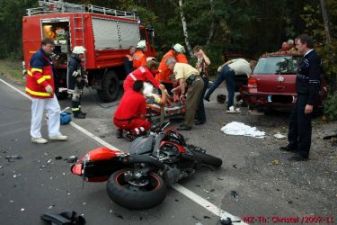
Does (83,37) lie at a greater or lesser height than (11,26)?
lesser

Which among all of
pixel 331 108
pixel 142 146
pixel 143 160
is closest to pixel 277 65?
pixel 331 108

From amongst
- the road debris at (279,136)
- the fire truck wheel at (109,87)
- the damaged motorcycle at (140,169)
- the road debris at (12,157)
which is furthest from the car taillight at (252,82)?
the road debris at (12,157)

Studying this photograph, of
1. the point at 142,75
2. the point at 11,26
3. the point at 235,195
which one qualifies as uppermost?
the point at 11,26

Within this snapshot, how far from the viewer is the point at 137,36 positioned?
16078 mm

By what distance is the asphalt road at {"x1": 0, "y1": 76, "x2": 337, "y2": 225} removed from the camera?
5020 millimetres

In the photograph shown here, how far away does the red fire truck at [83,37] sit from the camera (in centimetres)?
1262

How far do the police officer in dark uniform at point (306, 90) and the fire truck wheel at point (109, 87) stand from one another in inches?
287

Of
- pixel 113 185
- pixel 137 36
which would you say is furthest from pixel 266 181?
pixel 137 36

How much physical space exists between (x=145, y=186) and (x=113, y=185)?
1.22 ft

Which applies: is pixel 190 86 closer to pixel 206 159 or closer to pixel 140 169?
pixel 206 159

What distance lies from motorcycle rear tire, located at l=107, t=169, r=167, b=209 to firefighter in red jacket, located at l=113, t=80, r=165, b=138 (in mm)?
3065

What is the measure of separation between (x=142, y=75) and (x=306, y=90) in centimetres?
314

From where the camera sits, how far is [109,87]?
13812 mm

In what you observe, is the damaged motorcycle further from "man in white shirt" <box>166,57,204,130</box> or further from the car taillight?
the car taillight
